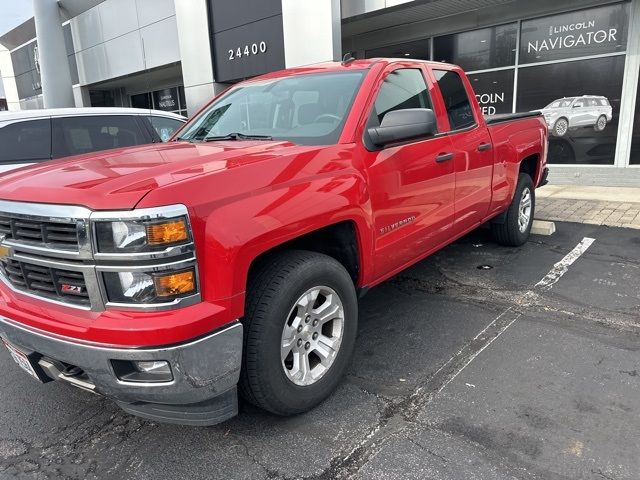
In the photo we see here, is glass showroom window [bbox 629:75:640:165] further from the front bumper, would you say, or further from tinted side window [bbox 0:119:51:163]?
tinted side window [bbox 0:119:51:163]

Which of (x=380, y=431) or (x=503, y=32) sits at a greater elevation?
(x=503, y=32)

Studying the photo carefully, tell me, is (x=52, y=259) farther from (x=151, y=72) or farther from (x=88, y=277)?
(x=151, y=72)

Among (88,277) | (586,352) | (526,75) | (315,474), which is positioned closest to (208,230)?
(88,277)

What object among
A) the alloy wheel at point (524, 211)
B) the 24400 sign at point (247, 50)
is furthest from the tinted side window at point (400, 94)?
the 24400 sign at point (247, 50)

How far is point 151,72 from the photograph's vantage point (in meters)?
17.2

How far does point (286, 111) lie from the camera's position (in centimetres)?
347

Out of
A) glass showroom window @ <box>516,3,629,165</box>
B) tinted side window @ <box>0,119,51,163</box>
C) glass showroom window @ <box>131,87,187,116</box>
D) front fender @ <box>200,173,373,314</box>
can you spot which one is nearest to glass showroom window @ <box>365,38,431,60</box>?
glass showroom window @ <box>516,3,629,165</box>

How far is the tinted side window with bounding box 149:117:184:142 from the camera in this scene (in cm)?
665

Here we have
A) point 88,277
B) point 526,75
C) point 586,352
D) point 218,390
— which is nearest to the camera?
point 88,277

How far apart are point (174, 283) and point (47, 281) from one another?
0.74 metres

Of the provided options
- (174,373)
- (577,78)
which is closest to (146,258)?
(174,373)

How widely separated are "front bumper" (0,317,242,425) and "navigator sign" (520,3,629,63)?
9.52m

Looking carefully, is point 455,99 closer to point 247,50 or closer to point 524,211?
point 524,211

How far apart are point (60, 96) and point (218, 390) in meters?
20.8
